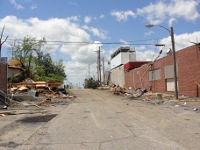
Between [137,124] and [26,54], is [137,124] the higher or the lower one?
the lower one

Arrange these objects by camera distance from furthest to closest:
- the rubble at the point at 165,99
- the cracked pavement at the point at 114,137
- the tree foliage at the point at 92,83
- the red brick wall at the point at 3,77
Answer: the tree foliage at the point at 92,83 < the red brick wall at the point at 3,77 < the rubble at the point at 165,99 < the cracked pavement at the point at 114,137

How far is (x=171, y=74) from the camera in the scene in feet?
133

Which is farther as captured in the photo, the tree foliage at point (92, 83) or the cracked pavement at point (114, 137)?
the tree foliage at point (92, 83)

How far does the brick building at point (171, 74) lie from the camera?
111ft

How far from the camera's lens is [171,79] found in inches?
1624

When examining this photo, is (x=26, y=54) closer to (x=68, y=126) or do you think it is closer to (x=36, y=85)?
(x=36, y=85)

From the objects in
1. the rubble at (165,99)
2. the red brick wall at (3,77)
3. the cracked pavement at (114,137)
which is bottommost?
the cracked pavement at (114,137)

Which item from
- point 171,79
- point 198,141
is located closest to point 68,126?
point 198,141

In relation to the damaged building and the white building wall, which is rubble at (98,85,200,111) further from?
the white building wall

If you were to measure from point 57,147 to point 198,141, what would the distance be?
4076 mm

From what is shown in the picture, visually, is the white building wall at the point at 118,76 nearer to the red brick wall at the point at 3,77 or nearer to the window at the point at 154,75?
the window at the point at 154,75

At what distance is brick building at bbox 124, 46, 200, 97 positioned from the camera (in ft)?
111

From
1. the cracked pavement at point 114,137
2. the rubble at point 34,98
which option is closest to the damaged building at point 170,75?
the rubble at point 34,98

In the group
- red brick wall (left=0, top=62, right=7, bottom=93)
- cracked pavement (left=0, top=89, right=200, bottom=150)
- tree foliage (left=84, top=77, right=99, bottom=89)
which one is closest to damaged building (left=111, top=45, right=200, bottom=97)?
red brick wall (left=0, top=62, right=7, bottom=93)
